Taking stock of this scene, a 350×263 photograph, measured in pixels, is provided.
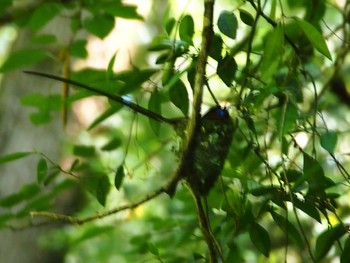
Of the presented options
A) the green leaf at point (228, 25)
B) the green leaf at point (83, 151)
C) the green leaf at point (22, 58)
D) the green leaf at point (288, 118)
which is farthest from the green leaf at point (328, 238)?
the green leaf at point (22, 58)

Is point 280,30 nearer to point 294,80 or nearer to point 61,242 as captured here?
point 294,80

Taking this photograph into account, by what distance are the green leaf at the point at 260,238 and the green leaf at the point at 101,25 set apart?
449mm

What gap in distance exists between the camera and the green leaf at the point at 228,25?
0.65 meters

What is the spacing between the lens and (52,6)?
3.29 feet

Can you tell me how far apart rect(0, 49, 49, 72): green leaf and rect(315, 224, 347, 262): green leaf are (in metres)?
0.54

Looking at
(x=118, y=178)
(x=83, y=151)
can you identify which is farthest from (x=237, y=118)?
(x=83, y=151)

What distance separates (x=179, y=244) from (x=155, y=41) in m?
0.32

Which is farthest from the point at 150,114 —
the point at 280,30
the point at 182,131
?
the point at 280,30

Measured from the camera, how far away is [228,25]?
66 cm

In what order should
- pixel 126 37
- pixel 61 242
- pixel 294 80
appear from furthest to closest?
pixel 126 37 → pixel 61 242 → pixel 294 80

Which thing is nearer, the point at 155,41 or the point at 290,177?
the point at 290,177

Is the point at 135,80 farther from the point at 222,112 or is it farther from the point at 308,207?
the point at 308,207

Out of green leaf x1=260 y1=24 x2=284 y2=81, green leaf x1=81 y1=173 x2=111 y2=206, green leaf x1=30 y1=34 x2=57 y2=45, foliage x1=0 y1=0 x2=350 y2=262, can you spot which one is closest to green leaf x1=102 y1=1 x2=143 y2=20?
foliage x1=0 y1=0 x2=350 y2=262

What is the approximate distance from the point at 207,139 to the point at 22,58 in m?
0.45
